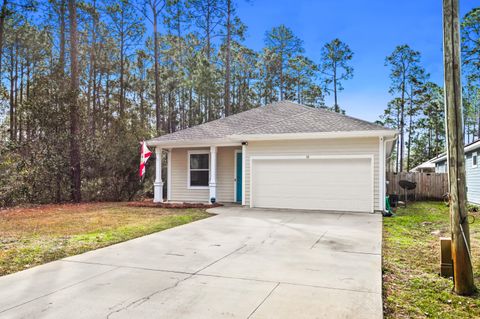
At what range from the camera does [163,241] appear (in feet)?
21.4

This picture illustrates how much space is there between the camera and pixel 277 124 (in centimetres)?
1302

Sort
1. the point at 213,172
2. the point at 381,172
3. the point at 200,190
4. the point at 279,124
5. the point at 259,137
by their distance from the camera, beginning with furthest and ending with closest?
the point at 200,190 < the point at 213,172 < the point at 279,124 < the point at 259,137 < the point at 381,172

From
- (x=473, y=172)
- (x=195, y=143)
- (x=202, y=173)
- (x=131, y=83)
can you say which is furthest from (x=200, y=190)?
(x=131, y=83)

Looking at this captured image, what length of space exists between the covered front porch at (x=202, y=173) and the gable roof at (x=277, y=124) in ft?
1.83

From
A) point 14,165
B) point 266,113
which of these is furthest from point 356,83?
point 14,165

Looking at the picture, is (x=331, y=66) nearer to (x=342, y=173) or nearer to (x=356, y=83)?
(x=356, y=83)

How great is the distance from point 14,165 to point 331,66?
79.4ft

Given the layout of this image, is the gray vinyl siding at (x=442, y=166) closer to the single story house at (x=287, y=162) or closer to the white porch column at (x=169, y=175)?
the single story house at (x=287, y=162)

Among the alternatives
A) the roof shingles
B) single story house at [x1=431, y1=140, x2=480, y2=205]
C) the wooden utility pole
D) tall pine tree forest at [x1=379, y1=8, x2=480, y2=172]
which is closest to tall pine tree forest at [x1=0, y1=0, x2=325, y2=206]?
the roof shingles

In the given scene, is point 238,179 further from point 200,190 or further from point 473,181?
point 473,181

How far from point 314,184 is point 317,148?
1.20 metres

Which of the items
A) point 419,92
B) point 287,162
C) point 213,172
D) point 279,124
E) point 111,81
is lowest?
point 213,172

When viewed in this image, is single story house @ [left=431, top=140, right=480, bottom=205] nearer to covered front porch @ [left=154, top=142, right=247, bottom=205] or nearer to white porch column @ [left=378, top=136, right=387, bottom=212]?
white porch column @ [left=378, top=136, right=387, bottom=212]

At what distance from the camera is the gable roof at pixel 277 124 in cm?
1153
